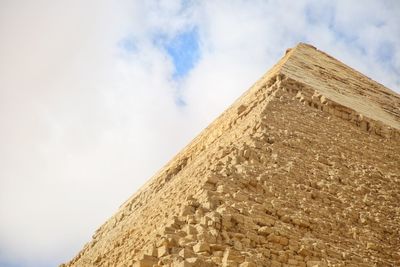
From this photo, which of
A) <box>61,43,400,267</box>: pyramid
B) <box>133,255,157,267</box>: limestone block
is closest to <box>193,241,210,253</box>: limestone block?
<box>61,43,400,267</box>: pyramid

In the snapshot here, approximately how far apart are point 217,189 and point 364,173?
2.79 metres

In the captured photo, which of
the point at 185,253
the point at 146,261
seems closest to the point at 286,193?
the point at 185,253

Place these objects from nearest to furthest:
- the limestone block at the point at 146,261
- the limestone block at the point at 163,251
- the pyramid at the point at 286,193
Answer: the limestone block at the point at 146,261 → the limestone block at the point at 163,251 → the pyramid at the point at 286,193

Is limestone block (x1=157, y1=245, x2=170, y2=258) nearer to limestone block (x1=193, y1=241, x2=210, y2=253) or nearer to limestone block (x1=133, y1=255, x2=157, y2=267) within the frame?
limestone block (x1=133, y1=255, x2=157, y2=267)

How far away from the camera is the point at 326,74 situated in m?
10.6

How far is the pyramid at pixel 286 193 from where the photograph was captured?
4.95 m

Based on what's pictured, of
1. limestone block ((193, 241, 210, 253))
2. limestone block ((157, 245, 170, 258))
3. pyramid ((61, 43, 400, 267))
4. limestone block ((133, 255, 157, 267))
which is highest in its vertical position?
pyramid ((61, 43, 400, 267))

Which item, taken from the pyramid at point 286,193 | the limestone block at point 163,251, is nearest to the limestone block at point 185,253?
the pyramid at point 286,193

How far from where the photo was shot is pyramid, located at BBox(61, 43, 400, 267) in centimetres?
495

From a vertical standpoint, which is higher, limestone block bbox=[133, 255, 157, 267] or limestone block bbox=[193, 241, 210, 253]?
limestone block bbox=[193, 241, 210, 253]

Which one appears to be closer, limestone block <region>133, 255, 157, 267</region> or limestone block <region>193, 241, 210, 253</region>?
limestone block <region>133, 255, 157, 267</region>

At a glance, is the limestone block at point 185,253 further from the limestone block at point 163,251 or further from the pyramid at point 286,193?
the limestone block at point 163,251

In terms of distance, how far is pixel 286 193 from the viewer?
590 cm

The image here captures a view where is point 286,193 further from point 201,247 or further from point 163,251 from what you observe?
point 163,251
